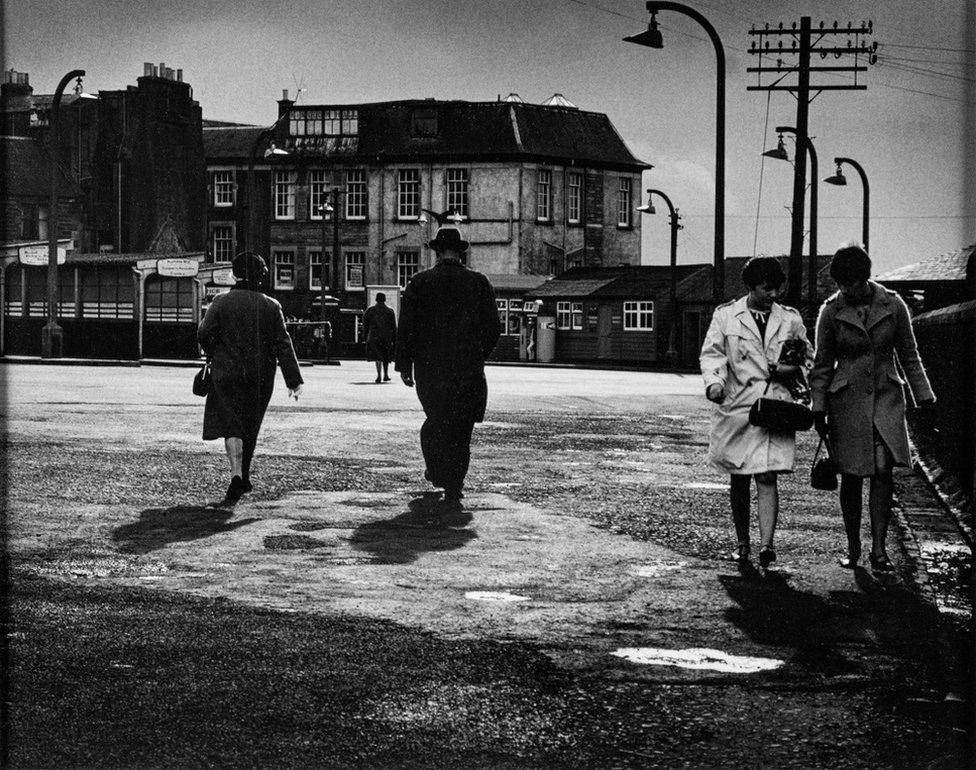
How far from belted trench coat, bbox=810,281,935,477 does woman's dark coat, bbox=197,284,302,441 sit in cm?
410

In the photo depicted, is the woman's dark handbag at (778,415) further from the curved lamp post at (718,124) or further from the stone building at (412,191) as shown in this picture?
the stone building at (412,191)

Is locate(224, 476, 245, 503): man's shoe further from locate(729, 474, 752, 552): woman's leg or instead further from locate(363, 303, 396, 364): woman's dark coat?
locate(363, 303, 396, 364): woman's dark coat

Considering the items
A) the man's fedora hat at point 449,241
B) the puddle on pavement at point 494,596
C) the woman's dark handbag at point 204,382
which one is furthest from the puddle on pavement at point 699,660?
the man's fedora hat at point 449,241

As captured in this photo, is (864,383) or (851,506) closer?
(864,383)

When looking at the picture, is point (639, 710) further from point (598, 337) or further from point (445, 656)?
point (598, 337)

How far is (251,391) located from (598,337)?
189ft

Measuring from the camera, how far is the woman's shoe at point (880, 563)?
8.48 meters

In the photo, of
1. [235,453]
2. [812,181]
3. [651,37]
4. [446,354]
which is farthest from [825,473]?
[812,181]

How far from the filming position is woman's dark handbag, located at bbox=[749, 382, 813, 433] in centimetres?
854

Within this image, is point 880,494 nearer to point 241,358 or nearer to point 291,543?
point 291,543

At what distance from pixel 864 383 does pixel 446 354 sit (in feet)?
12.2

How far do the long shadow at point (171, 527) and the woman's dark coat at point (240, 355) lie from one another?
2.49 ft

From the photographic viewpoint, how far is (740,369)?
347 inches

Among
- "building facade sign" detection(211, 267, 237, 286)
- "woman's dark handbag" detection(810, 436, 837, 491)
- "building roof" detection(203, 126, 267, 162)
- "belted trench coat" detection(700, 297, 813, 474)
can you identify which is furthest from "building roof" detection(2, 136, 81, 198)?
"woman's dark handbag" detection(810, 436, 837, 491)
